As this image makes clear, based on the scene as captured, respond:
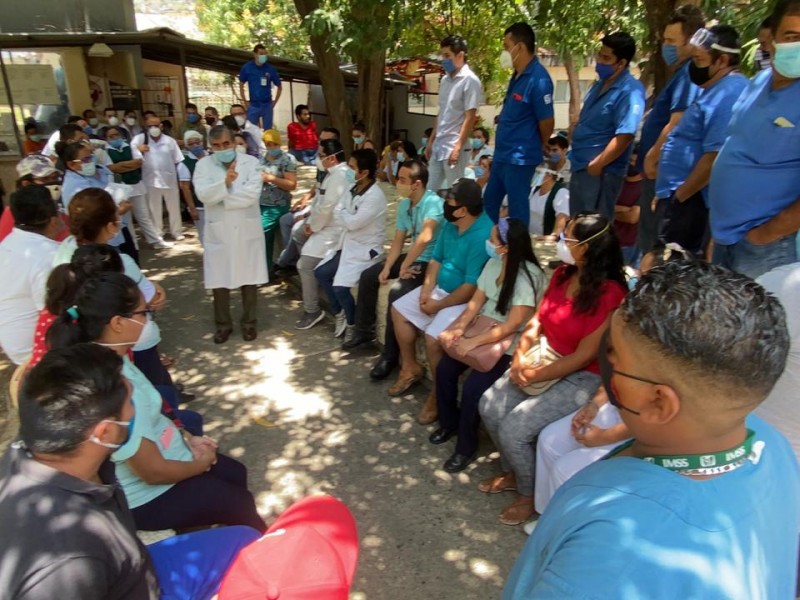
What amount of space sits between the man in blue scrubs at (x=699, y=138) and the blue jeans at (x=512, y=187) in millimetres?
1379

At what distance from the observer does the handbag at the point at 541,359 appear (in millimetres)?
3044

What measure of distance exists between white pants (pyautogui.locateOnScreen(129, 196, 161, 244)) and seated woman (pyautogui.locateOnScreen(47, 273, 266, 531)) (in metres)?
5.83

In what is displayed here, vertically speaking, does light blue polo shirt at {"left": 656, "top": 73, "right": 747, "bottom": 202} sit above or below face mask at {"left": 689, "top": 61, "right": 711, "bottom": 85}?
below

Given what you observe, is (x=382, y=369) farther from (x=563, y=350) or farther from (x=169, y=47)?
(x=169, y=47)

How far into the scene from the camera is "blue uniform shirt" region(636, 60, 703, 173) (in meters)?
3.61

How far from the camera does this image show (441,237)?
4.25 metres

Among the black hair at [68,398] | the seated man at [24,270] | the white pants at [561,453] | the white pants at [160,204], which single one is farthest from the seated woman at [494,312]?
the white pants at [160,204]

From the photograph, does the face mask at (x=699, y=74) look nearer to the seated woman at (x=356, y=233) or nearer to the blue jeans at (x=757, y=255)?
the blue jeans at (x=757, y=255)

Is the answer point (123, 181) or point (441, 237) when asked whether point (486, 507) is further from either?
point (123, 181)

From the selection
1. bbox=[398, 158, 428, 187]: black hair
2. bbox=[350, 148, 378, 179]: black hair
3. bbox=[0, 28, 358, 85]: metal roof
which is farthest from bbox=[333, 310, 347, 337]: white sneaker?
bbox=[0, 28, 358, 85]: metal roof

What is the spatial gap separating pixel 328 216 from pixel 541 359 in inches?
114

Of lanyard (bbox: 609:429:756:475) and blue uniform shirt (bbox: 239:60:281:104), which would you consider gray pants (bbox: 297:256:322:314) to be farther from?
blue uniform shirt (bbox: 239:60:281:104)

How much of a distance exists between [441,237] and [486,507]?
1.94 metres

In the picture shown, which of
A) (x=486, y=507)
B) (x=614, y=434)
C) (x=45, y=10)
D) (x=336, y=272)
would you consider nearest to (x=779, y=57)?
(x=614, y=434)
